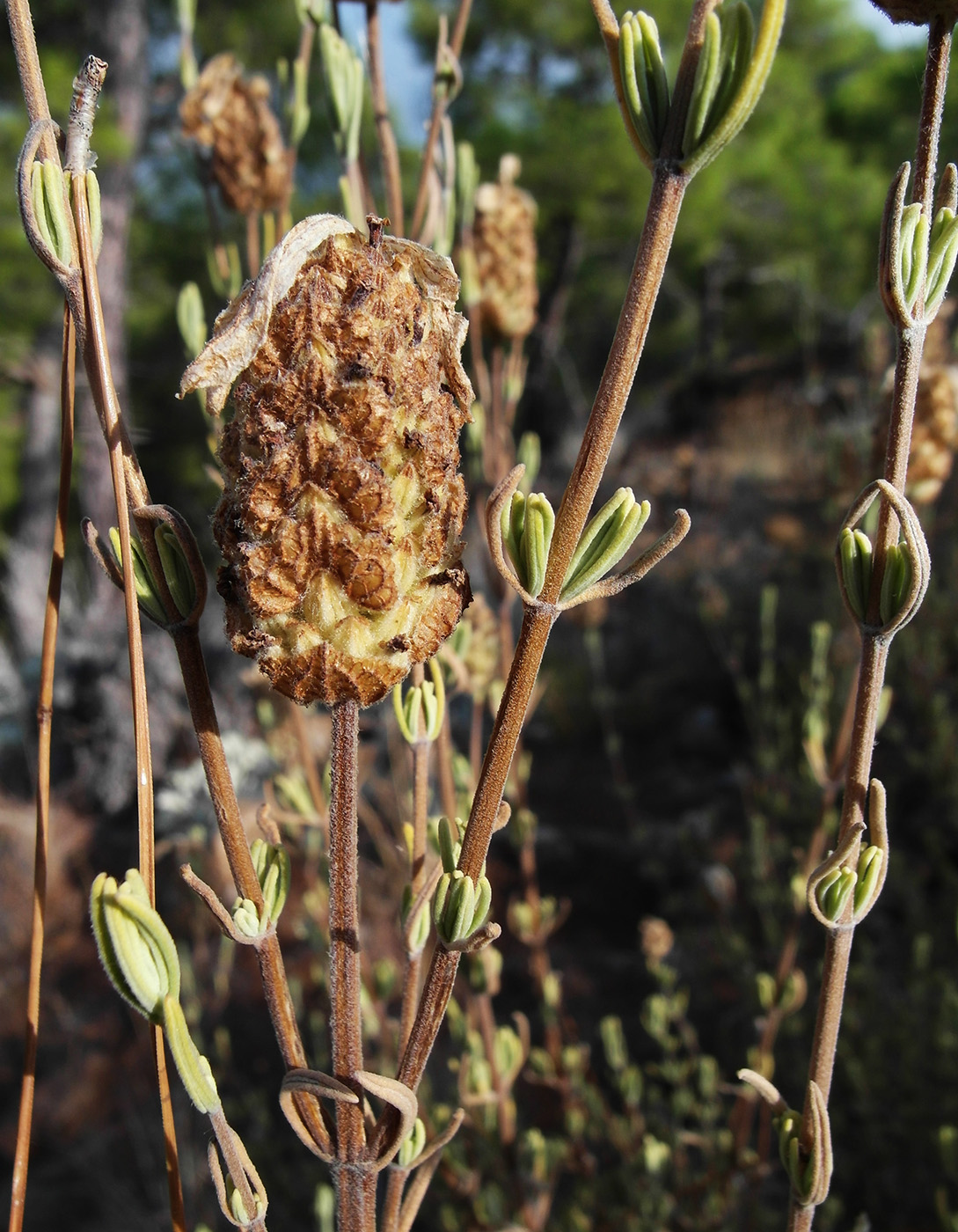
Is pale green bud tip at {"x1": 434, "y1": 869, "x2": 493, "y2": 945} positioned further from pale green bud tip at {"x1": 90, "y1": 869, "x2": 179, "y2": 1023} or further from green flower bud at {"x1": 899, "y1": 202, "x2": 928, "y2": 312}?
green flower bud at {"x1": 899, "y1": 202, "x2": 928, "y2": 312}

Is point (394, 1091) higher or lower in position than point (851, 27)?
lower

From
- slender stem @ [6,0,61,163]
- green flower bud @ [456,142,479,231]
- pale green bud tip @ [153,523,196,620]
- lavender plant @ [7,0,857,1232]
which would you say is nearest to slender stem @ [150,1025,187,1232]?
lavender plant @ [7,0,857,1232]

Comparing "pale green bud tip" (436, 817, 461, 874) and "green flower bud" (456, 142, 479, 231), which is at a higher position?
"green flower bud" (456, 142, 479, 231)

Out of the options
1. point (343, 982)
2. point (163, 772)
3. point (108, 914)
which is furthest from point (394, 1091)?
point (163, 772)

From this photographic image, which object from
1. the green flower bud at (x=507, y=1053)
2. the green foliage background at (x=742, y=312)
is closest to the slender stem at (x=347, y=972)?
the green flower bud at (x=507, y=1053)

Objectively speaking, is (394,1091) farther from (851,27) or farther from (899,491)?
(851,27)

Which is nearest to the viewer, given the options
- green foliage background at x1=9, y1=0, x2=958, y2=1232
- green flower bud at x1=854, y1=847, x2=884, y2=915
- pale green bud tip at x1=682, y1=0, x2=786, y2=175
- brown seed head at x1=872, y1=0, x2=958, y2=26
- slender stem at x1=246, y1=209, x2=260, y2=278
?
pale green bud tip at x1=682, y1=0, x2=786, y2=175
